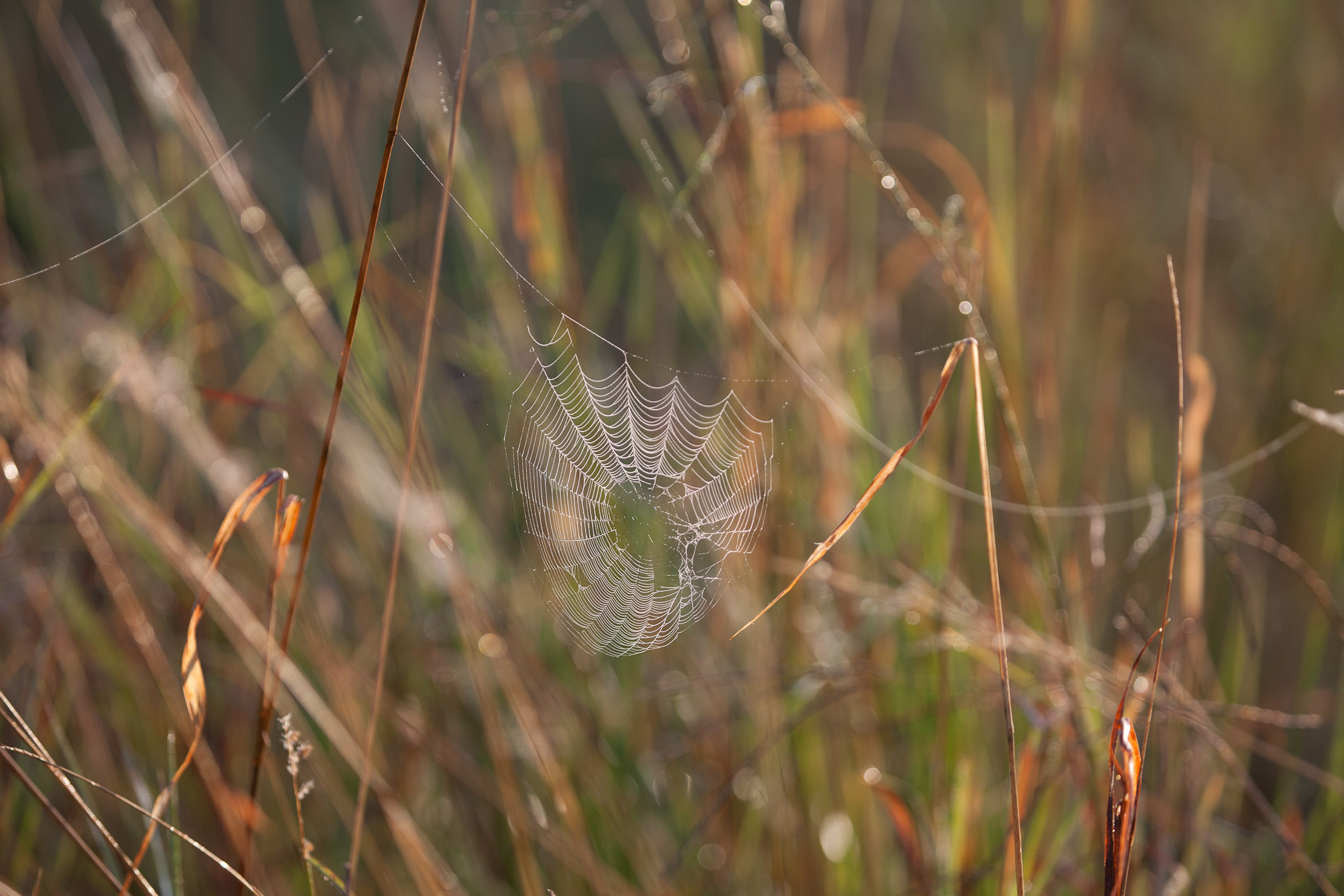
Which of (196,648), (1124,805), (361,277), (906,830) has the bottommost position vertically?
(906,830)

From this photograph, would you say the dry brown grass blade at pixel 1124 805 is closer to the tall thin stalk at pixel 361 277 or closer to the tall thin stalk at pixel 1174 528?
the tall thin stalk at pixel 1174 528

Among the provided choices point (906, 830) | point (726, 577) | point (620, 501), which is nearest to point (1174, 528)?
point (906, 830)

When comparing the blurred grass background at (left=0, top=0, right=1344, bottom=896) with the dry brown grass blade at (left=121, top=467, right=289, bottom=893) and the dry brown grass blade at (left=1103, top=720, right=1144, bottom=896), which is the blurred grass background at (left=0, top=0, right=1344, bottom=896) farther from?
the dry brown grass blade at (left=1103, top=720, right=1144, bottom=896)

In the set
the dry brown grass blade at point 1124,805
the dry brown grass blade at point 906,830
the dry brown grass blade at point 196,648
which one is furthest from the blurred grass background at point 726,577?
the dry brown grass blade at point 1124,805

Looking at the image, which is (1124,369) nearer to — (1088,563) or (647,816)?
(1088,563)

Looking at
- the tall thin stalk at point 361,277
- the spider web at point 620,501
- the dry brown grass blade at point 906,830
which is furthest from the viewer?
the spider web at point 620,501

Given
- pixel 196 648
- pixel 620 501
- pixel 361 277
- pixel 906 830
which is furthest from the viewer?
pixel 620 501

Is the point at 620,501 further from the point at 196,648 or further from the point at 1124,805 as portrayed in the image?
the point at 1124,805
